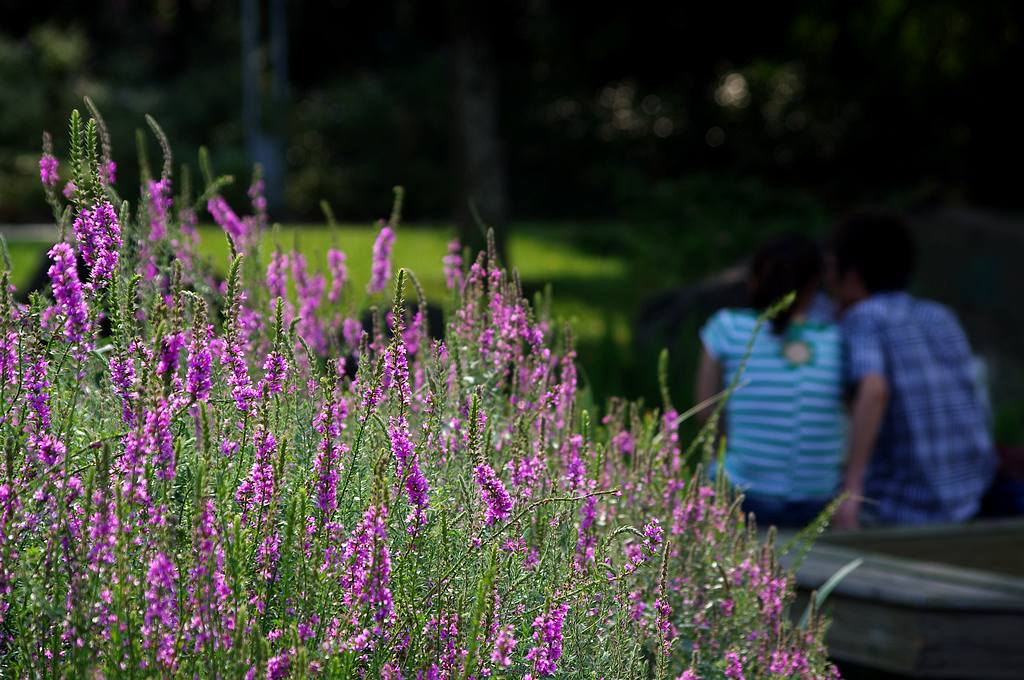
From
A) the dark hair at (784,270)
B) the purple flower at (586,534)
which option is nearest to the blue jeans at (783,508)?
the dark hair at (784,270)

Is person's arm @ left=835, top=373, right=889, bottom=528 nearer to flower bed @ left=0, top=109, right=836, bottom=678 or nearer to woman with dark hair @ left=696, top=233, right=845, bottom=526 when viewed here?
woman with dark hair @ left=696, top=233, right=845, bottom=526

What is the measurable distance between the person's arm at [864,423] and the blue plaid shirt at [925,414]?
9.2 inches

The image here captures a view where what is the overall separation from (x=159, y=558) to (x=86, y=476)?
262mm

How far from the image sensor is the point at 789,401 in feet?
13.9

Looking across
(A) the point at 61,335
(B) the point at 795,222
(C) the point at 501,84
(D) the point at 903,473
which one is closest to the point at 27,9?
(C) the point at 501,84

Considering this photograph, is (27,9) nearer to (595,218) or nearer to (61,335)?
(595,218)

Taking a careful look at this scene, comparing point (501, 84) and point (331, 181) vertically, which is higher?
point (501, 84)

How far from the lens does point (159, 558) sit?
5.64 feet

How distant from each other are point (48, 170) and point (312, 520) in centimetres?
105

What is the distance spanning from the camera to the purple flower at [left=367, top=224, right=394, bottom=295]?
10.4 ft

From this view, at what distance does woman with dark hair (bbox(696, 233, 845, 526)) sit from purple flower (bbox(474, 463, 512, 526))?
7.58 feet

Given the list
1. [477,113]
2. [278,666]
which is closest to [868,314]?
[278,666]

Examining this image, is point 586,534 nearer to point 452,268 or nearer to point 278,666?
point 278,666

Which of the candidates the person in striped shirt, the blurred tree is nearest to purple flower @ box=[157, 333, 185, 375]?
the person in striped shirt
